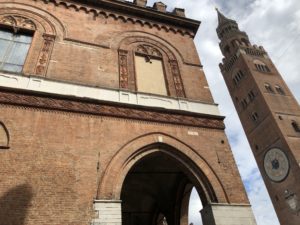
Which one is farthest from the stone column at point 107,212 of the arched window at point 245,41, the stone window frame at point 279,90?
the arched window at point 245,41

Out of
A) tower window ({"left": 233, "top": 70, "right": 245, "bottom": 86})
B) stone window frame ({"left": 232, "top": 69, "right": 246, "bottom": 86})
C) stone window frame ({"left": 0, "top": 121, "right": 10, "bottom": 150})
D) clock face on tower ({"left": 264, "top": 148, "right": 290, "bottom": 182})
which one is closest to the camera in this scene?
stone window frame ({"left": 0, "top": 121, "right": 10, "bottom": 150})

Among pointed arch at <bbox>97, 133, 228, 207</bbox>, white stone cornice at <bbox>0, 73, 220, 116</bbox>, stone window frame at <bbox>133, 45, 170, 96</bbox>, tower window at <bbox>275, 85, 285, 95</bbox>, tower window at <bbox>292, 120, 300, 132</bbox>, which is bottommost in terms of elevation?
pointed arch at <bbox>97, 133, 228, 207</bbox>

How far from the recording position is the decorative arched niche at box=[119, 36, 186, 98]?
9625 millimetres

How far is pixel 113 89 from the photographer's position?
881 cm

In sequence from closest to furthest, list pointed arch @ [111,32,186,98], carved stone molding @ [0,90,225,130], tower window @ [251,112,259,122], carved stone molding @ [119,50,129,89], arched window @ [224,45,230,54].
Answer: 1. carved stone molding @ [0,90,225,130]
2. carved stone molding @ [119,50,129,89]
3. pointed arch @ [111,32,186,98]
4. tower window @ [251,112,259,122]
5. arched window @ [224,45,230,54]

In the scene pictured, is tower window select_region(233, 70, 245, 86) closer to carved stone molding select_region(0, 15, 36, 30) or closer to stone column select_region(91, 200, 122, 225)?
carved stone molding select_region(0, 15, 36, 30)

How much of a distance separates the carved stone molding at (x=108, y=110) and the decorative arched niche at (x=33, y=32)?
1215 millimetres

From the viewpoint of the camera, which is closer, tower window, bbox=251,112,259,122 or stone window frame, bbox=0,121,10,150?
stone window frame, bbox=0,121,10,150

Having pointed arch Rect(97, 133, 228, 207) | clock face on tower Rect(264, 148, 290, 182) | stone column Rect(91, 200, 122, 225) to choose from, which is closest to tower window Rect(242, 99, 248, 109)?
clock face on tower Rect(264, 148, 290, 182)

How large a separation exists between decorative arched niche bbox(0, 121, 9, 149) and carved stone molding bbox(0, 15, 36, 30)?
4177 mm

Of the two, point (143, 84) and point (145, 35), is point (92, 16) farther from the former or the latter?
point (143, 84)

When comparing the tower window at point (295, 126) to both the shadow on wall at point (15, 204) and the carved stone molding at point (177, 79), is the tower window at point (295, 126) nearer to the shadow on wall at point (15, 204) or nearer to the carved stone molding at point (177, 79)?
the carved stone molding at point (177, 79)

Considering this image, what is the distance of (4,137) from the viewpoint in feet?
22.0

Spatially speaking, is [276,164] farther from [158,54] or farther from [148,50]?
[148,50]
